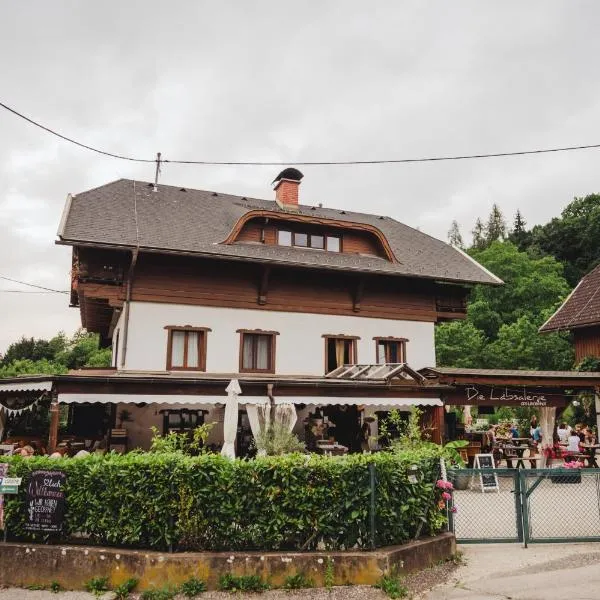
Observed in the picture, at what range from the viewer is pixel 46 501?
7.72 metres

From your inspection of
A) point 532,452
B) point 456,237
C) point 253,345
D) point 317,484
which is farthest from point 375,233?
point 456,237

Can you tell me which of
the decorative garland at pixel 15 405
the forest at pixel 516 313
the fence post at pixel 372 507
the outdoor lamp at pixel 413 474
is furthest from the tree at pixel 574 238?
the fence post at pixel 372 507

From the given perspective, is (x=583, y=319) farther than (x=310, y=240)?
Yes

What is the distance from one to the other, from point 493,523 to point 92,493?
7.05m

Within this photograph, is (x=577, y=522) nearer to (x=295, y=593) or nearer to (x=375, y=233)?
(x=295, y=593)

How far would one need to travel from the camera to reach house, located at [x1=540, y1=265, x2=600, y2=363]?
25.0 m

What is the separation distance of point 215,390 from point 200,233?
6.75m

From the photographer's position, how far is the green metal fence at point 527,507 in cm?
910

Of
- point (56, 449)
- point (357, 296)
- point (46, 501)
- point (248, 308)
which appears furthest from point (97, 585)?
point (357, 296)

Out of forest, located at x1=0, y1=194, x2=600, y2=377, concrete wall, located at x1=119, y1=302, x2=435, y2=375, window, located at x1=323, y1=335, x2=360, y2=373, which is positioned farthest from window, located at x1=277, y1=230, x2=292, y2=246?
forest, located at x1=0, y1=194, x2=600, y2=377

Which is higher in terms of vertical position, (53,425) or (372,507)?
(53,425)

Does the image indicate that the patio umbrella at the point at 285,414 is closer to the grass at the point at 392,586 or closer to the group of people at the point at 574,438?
the grass at the point at 392,586

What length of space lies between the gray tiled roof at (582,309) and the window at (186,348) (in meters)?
16.7

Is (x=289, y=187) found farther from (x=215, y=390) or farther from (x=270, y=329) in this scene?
(x=215, y=390)
